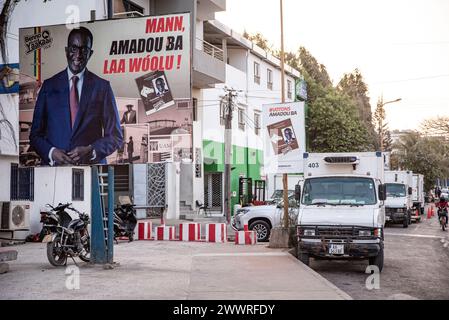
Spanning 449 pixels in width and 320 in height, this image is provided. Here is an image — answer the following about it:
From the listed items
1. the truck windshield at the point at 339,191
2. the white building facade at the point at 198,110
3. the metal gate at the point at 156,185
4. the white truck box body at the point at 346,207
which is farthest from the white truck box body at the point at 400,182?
the truck windshield at the point at 339,191

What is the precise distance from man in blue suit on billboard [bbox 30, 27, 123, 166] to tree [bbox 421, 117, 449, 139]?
4282 centimetres

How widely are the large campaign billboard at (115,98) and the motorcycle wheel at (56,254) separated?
5.50 ft

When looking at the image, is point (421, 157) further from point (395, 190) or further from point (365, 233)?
point (365, 233)

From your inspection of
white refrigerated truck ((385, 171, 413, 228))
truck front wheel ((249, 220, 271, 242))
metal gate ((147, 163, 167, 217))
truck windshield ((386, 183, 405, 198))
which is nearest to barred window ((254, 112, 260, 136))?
white refrigerated truck ((385, 171, 413, 228))

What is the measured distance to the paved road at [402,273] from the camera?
10.7 metres

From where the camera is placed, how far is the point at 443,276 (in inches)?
510

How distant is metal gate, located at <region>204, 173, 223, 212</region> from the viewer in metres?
35.9

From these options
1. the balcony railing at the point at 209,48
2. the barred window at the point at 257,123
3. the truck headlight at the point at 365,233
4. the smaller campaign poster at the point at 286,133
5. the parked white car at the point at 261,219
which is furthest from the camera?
the barred window at the point at 257,123

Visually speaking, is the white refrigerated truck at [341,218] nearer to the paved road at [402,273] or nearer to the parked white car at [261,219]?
the paved road at [402,273]

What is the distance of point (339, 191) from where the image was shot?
14.2 metres

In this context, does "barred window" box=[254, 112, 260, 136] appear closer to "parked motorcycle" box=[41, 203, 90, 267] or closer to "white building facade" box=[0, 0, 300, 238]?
"white building facade" box=[0, 0, 300, 238]

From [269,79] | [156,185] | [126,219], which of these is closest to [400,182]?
[156,185]
